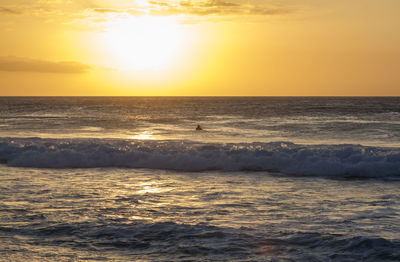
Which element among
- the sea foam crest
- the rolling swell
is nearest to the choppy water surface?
the rolling swell

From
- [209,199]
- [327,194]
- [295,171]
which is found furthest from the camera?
[295,171]

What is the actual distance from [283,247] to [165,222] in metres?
2.75

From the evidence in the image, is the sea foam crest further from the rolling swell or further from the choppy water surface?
the rolling swell

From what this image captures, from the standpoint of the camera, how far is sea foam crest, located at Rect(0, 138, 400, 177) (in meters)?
16.9

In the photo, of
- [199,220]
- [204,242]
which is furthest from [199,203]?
[204,242]

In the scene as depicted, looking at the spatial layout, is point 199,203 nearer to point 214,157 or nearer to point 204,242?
point 204,242

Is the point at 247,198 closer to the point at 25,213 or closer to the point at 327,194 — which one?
the point at 327,194

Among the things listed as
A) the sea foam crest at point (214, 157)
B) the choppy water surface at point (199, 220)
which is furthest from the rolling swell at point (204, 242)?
the sea foam crest at point (214, 157)

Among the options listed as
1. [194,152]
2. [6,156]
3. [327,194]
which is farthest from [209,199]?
[6,156]

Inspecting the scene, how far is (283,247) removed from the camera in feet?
25.5

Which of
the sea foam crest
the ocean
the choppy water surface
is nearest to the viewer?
the choppy water surface

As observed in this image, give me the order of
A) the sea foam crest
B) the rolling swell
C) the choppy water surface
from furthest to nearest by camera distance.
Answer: the sea foam crest → the choppy water surface → the rolling swell

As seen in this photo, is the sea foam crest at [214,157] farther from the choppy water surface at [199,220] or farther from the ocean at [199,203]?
the choppy water surface at [199,220]

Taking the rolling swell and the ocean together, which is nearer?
the rolling swell
